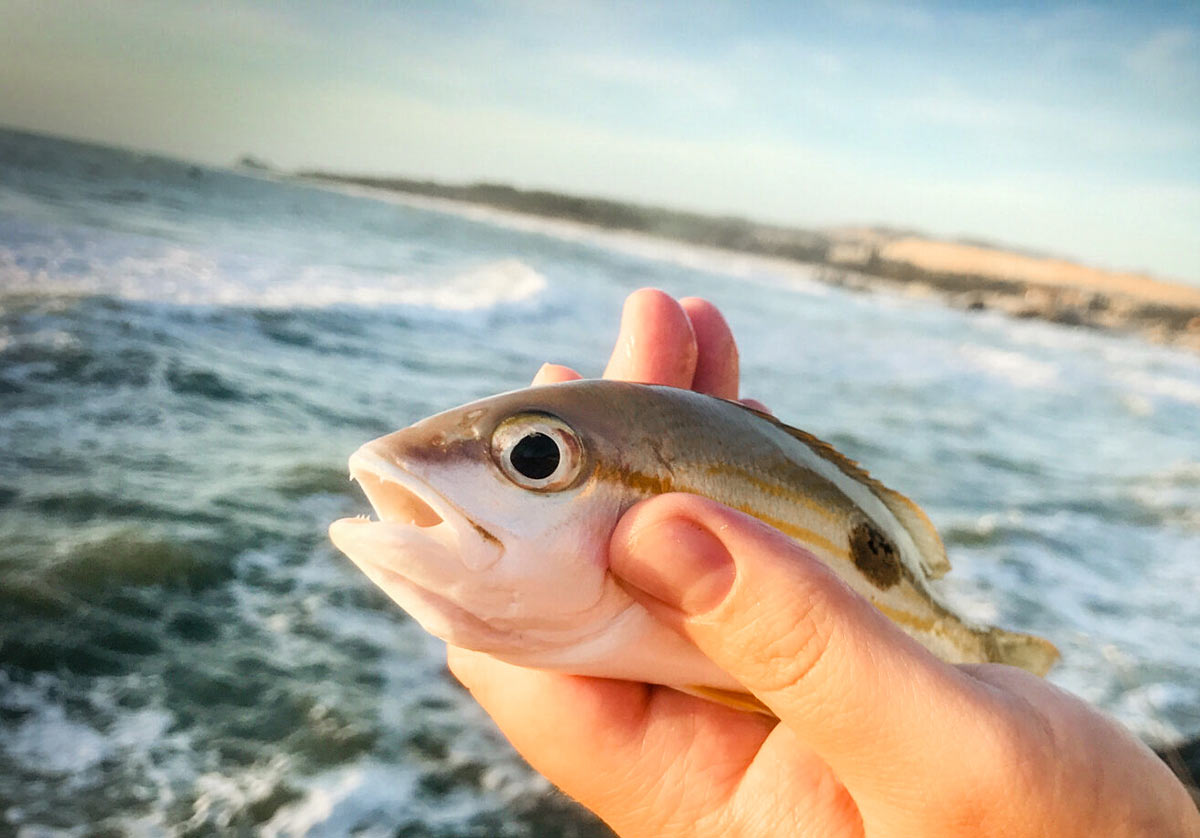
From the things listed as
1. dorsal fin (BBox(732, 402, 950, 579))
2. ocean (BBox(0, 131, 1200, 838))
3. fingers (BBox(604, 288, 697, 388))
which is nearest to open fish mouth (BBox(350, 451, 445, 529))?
dorsal fin (BBox(732, 402, 950, 579))

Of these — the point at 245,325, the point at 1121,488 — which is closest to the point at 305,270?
the point at 245,325

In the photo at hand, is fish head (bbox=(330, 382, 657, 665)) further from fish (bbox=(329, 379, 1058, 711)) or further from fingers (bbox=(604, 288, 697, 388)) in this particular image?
fingers (bbox=(604, 288, 697, 388))

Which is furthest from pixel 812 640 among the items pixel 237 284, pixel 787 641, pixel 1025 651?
pixel 237 284

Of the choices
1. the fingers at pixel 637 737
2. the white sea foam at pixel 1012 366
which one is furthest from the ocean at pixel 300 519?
the fingers at pixel 637 737

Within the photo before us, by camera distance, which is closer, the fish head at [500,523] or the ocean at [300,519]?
the fish head at [500,523]

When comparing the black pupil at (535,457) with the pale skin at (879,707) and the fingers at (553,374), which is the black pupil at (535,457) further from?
the fingers at (553,374)

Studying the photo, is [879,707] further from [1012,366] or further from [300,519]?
[1012,366]
